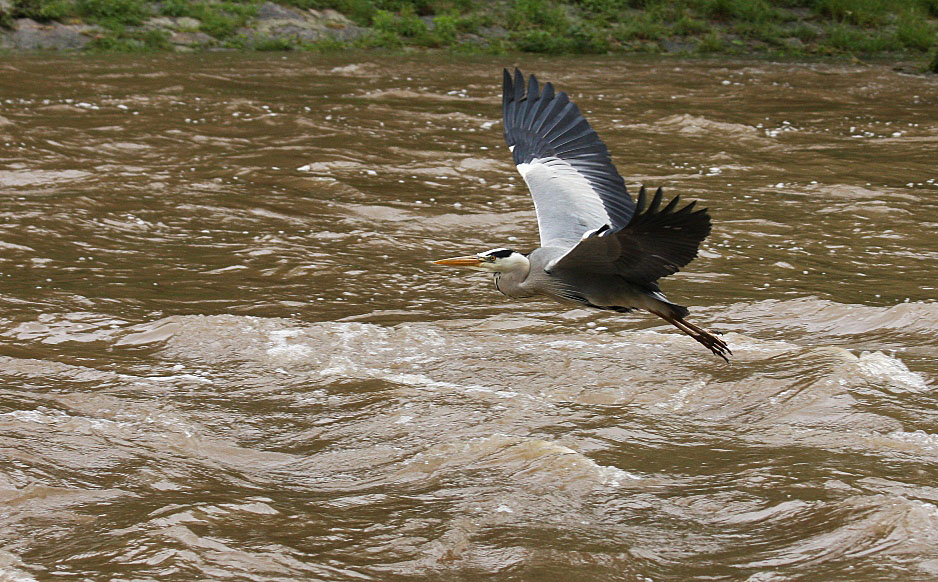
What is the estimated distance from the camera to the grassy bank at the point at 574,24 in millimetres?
17594

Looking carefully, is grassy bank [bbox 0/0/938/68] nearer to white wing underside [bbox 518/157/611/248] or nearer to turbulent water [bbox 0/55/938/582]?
turbulent water [bbox 0/55/938/582]

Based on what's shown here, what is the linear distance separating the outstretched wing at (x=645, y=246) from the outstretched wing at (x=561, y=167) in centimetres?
53

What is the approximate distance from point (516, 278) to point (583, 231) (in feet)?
1.64

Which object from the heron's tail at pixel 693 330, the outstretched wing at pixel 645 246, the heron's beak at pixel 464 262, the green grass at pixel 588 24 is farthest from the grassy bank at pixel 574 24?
the outstretched wing at pixel 645 246

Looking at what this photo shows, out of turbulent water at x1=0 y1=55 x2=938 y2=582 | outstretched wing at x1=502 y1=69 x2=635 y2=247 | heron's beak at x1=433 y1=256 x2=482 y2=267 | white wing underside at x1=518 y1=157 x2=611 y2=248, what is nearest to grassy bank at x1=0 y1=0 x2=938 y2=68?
turbulent water at x1=0 y1=55 x2=938 y2=582

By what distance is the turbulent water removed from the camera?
402cm

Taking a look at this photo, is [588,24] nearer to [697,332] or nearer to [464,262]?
[697,332]

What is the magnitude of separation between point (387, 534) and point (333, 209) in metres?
5.41

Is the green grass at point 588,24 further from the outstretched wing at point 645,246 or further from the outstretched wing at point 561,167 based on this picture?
the outstretched wing at point 645,246

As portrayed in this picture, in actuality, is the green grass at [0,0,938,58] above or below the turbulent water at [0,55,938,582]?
above

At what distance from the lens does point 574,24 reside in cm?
1931

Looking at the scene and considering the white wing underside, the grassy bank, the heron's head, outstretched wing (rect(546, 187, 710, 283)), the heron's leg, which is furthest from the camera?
the grassy bank

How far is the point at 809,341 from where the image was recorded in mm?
6395

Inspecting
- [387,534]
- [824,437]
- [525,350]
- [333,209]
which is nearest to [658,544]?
[387,534]
